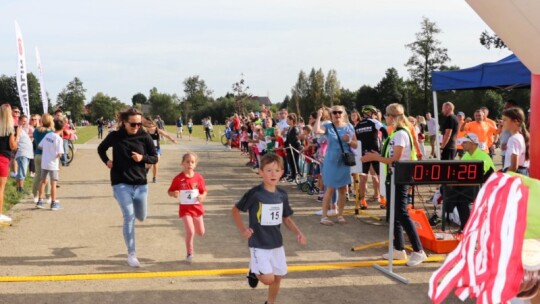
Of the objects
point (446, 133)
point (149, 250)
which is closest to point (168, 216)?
point (149, 250)

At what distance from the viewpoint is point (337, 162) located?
28.2ft

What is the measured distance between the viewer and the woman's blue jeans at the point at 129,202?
6398 millimetres

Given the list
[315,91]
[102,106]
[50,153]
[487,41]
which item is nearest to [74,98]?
[102,106]

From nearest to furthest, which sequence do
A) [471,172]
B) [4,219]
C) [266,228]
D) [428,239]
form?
1. [266,228]
2. [471,172]
3. [428,239]
4. [4,219]

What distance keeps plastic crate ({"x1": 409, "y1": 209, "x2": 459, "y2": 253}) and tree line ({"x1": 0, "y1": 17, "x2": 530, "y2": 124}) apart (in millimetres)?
51250

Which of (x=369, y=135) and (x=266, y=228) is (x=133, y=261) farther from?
(x=369, y=135)

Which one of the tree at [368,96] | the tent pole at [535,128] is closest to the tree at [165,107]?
the tree at [368,96]

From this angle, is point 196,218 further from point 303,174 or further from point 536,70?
point 303,174

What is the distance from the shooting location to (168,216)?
381 inches

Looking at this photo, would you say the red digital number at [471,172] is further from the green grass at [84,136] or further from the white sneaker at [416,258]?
the green grass at [84,136]

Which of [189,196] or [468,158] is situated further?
[468,158]

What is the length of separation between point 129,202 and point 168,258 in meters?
0.94

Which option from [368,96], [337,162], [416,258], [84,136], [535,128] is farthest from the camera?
[368,96]

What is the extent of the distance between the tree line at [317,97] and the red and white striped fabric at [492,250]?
57.1 metres
